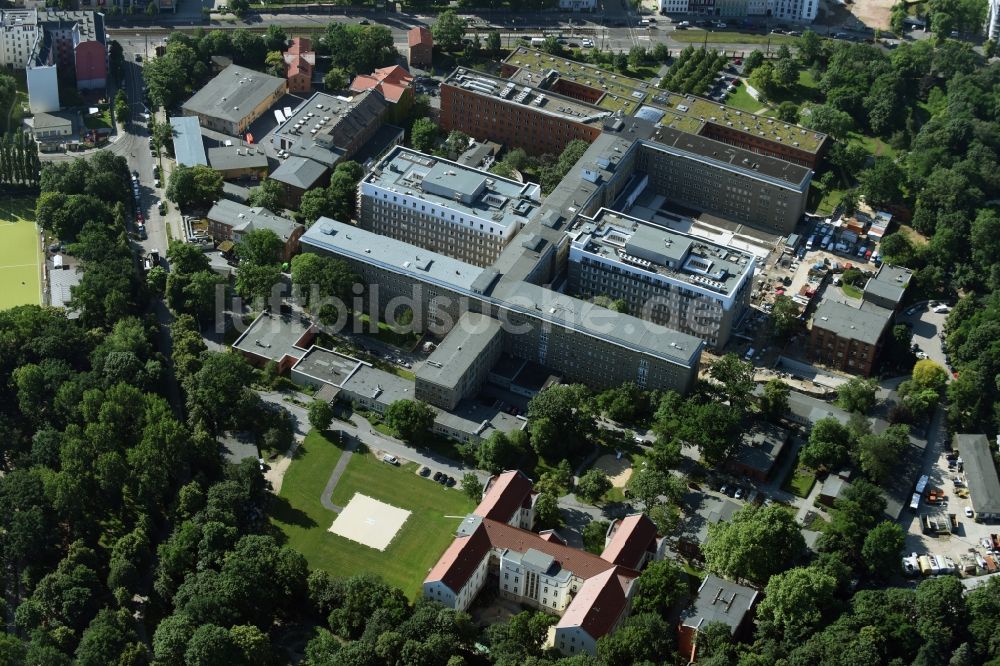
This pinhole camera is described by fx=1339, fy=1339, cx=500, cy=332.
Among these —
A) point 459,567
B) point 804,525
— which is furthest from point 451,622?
point 804,525

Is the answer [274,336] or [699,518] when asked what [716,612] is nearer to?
[699,518]

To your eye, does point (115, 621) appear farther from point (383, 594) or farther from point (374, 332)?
point (374, 332)

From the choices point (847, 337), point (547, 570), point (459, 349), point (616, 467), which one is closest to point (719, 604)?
point (547, 570)

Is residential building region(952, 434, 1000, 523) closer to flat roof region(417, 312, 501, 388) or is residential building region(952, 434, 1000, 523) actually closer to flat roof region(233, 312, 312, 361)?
flat roof region(417, 312, 501, 388)

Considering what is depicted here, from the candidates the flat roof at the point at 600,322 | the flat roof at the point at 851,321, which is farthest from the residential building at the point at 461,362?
the flat roof at the point at 851,321

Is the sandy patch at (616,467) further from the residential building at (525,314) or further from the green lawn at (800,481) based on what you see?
the green lawn at (800,481)

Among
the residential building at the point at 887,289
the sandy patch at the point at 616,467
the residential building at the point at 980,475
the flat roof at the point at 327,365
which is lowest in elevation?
the sandy patch at the point at 616,467
